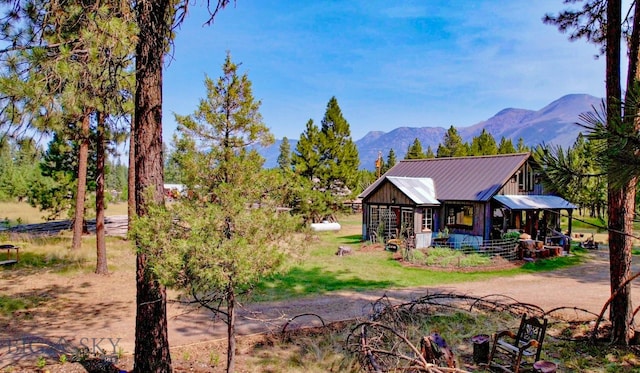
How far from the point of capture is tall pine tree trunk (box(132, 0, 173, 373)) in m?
5.39

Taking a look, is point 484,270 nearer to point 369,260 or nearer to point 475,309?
point 369,260

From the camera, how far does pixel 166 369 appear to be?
5.48 m

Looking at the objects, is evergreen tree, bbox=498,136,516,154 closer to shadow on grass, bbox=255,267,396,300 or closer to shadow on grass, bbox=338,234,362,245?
shadow on grass, bbox=338,234,362,245

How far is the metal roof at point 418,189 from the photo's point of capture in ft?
67.9

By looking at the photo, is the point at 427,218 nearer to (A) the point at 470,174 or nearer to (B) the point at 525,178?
(A) the point at 470,174

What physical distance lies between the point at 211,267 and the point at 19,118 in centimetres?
429

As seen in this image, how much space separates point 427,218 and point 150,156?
17.9 m

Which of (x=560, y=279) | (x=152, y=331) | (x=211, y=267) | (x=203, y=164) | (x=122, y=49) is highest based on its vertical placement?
(x=122, y=49)

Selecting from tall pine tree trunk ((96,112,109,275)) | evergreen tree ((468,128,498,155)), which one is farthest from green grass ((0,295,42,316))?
evergreen tree ((468,128,498,155))

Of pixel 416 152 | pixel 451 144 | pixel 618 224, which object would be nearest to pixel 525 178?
pixel 618 224

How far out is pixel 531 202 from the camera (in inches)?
798

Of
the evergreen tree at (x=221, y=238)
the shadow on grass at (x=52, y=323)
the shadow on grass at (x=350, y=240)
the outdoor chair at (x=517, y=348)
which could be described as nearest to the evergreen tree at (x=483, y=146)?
the shadow on grass at (x=350, y=240)

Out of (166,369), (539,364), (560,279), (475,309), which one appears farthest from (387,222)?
(166,369)

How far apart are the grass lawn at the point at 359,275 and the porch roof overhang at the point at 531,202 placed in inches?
111
